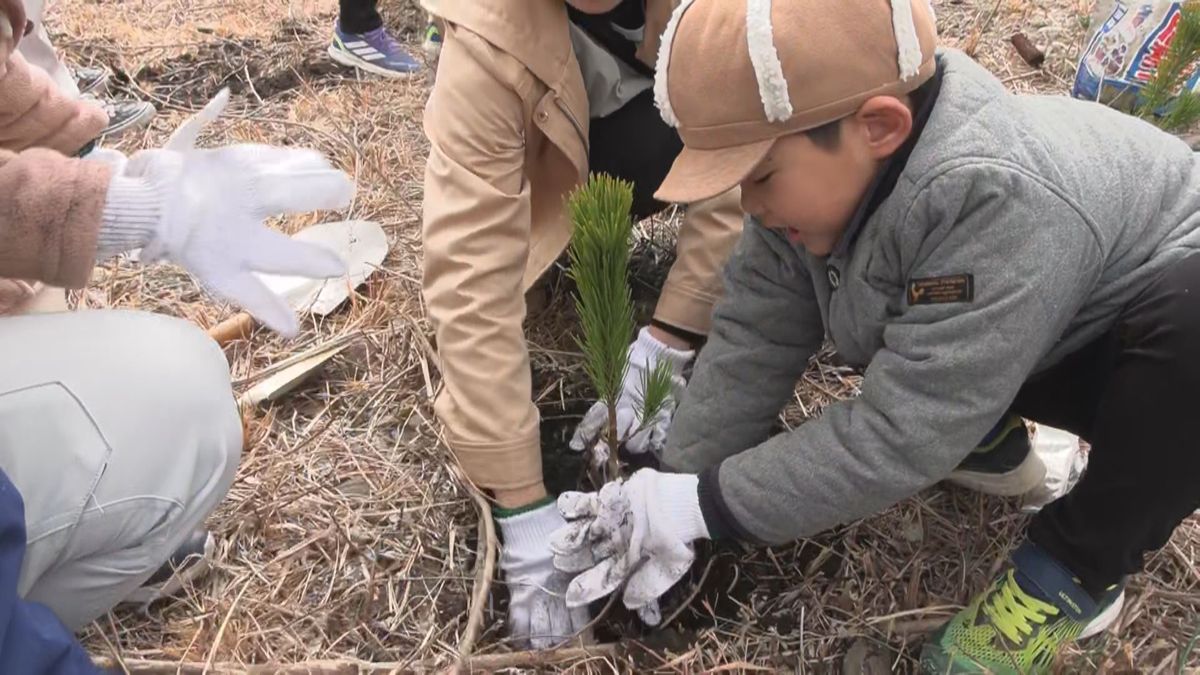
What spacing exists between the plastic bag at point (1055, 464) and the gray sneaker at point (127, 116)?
2583mm

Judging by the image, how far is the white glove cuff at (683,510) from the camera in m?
1.27

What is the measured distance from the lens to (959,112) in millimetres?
1078

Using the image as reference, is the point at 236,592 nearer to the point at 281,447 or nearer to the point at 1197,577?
the point at 281,447

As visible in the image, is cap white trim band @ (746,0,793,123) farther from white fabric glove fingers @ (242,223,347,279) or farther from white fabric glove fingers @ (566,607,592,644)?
white fabric glove fingers @ (566,607,592,644)

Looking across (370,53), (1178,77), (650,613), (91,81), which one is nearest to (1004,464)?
(650,613)

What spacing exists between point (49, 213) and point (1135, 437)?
132 cm

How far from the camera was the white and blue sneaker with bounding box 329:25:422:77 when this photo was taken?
323 cm

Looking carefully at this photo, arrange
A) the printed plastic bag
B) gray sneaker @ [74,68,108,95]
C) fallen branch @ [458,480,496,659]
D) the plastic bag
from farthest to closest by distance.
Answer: gray sneaker @ [74,68,108,95], the printed plastic bag, the plastic bag, fallen branch @ [458,480,496,659]

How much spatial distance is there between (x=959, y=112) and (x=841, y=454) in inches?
17.2

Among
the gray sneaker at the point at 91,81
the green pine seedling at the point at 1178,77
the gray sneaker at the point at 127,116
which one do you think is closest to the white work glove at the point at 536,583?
the green pine seedling at the point at 1178,77

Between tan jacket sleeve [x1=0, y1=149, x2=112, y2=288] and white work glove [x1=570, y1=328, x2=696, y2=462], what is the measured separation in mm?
789

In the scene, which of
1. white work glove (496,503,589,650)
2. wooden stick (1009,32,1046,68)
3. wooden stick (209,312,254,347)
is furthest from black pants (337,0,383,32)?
white work glove (496,503,589,650)

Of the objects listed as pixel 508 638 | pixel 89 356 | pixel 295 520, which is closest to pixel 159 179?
pixel 89 356

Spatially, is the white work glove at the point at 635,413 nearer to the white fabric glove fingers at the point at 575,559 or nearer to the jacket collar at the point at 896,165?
the white fabric glove fingers at the point at 575,559
